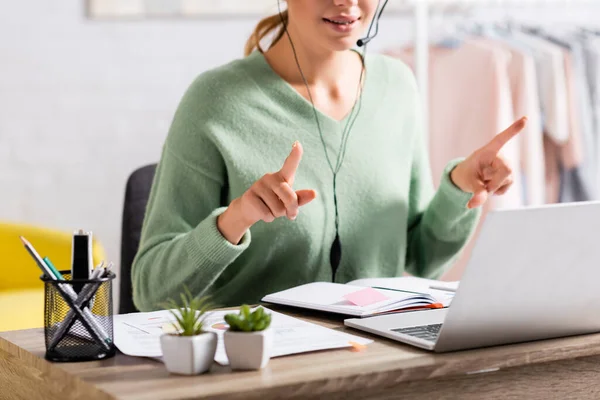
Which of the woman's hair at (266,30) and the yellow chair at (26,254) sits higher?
the woman's hair at (266,30)

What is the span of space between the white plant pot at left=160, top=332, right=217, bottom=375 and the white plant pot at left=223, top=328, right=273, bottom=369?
0.06 feet

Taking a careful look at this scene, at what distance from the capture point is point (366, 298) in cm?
137

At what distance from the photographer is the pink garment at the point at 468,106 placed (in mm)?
2854

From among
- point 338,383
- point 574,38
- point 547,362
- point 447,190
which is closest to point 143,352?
point 338,383

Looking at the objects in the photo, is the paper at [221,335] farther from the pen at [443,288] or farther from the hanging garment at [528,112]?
the hanging garment at [528,112]

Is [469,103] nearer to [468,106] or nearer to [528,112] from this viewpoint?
[468,106]

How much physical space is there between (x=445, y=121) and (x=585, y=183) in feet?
1.56

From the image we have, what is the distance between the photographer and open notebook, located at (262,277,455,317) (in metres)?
1.33

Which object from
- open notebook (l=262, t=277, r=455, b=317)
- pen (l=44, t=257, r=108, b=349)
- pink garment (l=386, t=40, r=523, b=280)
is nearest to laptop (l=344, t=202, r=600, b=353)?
open notebook (l=262, t=277, r=455, b=317)

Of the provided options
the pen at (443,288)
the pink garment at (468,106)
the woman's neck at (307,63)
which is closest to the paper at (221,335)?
the pen at (443,288)

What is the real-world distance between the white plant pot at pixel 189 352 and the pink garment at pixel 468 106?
1.88 m

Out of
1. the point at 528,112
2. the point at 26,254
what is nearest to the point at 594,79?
the point at 528,112

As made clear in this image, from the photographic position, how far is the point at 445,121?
298 cm

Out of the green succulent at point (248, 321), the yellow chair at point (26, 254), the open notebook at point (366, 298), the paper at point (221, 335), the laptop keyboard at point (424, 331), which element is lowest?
the yellow chair at point (26, 254)
